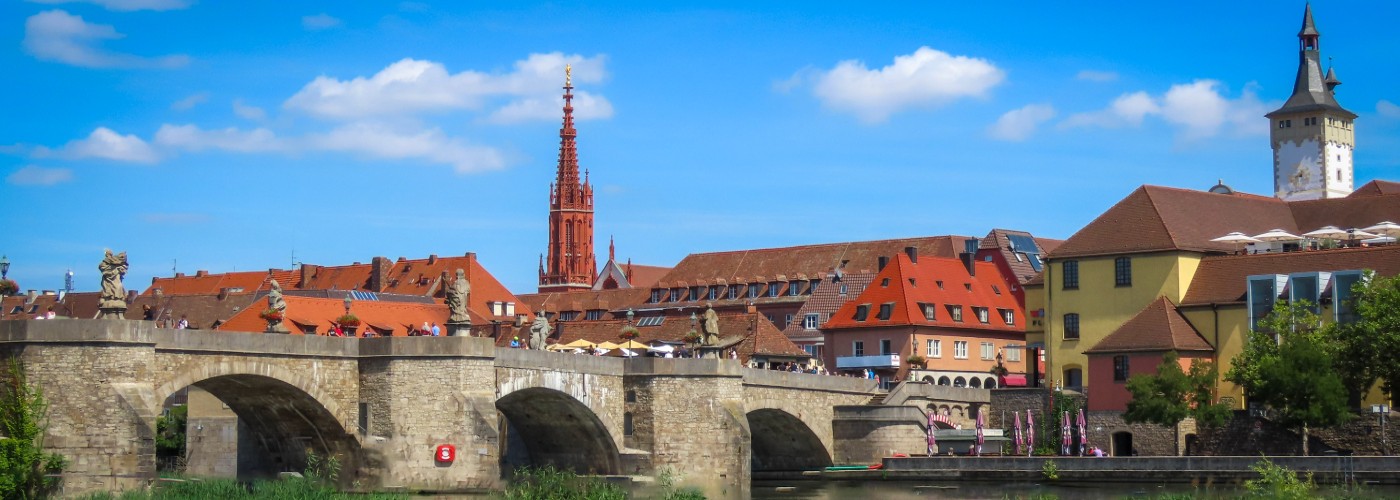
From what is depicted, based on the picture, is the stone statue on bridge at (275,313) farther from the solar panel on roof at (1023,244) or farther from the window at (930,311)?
the solar panel on roof at (1023,244)

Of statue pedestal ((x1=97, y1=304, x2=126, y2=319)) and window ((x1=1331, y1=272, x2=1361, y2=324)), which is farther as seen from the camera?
window ((x1=1331, y1=272, x2=1361, y2=324))

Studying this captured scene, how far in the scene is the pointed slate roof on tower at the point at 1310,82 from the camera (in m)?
102

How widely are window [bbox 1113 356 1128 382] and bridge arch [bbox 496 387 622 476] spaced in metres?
23.1

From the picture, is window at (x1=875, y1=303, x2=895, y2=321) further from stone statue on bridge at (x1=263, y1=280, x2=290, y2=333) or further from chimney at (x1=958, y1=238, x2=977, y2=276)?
stone statue on bridge at (x1=263, y1=280, x2=290, y2=333)

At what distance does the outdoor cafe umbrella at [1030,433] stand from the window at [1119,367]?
3.66 metres

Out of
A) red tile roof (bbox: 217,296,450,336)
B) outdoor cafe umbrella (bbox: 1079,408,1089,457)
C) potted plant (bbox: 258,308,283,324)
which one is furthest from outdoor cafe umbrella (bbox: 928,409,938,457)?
potted plant (bbox: 258,308,283,324)

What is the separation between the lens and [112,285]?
4912cm

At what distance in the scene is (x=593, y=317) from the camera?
130875 mm

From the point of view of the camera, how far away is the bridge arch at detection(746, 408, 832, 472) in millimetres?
75000

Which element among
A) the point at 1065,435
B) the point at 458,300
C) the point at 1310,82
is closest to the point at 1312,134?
the point at 1310,82

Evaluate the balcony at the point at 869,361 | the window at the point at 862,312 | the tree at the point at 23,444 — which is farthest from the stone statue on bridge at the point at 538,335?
the window at the point at 862,312

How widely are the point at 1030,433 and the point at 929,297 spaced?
79.1 feet

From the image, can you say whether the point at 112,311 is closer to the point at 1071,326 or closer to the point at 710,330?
the point at 710,330

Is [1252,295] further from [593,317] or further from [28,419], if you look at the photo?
[593,317]
